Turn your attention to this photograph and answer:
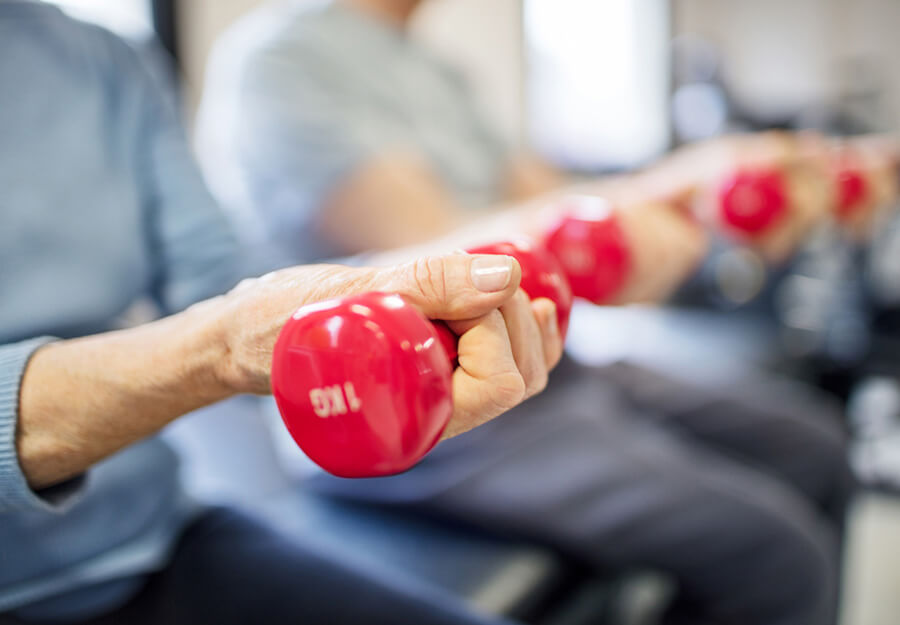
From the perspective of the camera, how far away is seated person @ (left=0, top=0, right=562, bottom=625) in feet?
1.17

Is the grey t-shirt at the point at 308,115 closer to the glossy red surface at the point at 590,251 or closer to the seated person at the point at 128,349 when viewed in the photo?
the seated person at the point at 128,349

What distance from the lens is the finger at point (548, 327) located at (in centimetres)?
38

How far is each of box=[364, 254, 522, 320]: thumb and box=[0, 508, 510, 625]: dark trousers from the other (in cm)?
35

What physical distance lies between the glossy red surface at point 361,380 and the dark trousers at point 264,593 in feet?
1.08

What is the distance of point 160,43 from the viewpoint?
1.41m

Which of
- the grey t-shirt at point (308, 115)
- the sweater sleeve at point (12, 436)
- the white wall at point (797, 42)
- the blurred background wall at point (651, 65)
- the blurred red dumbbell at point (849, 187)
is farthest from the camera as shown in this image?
the white wall at point (797, 42)

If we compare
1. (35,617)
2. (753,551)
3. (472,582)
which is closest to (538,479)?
(472,582)

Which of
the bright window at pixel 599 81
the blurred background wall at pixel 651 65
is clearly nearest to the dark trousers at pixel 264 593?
the blurred background wall at pixel 651 65

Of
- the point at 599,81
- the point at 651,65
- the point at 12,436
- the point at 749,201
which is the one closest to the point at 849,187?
the point at 749,201

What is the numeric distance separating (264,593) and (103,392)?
0.27 meters

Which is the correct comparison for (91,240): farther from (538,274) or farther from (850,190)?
(850,190)

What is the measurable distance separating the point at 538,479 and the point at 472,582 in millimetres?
140

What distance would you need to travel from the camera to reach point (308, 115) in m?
0.91

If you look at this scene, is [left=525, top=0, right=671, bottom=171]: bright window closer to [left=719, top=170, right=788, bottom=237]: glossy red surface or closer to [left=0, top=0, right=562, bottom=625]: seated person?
[left=719, top=170, right=788, bottom=237]: glossy red surface
